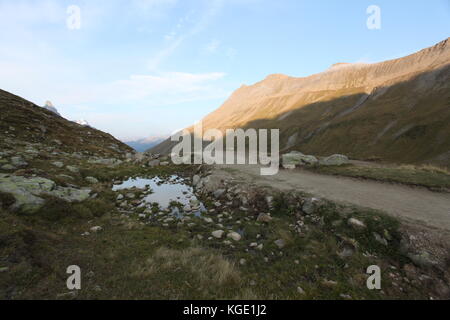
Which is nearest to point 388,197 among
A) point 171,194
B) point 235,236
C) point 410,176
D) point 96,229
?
point 410,176

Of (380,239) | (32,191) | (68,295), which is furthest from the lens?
(32,191)

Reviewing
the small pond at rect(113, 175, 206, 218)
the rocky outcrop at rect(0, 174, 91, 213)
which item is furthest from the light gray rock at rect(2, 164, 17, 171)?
the small pond at rect(113, 175, 206, 218)

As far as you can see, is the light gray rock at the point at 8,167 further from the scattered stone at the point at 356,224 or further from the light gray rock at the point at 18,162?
the scattered stone at the point at 356,224

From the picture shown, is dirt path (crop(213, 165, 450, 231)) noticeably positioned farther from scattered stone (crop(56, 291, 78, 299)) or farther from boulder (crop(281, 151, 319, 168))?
scattered stone (crop(56, 291, 78, 299))

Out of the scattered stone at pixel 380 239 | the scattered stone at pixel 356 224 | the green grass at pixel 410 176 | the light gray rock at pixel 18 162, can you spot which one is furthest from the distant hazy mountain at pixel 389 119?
the light gray rock at pixel 18 162

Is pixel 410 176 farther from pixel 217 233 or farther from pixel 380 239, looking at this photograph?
pixel 217 233

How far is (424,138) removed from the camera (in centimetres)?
4447

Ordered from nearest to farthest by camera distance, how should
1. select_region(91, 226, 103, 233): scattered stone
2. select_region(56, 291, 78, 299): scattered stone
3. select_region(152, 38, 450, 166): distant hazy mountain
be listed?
select_region(56, 291, 78, 299): scattered stone < select_region(91, 226, 103, 233): scattered stone < select_region(152, 38, 450, 166): distant hazy mountain

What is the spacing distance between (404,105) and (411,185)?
74.0m

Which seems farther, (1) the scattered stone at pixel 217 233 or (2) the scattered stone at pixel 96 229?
(1) the scattered stone at pixel 217 233

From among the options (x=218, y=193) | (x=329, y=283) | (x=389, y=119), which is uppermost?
(x=389, y=119)
